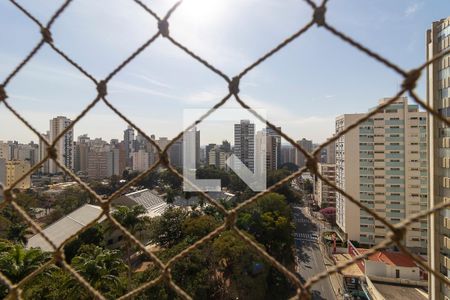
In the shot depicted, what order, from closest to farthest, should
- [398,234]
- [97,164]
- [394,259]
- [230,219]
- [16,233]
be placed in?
[398,234] → [230,219] → [16,233] → [394,259] → [97,164]

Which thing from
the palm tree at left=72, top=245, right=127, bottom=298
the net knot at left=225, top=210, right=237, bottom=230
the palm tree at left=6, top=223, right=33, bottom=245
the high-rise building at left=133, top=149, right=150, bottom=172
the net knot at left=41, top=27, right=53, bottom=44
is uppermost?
the net knot at left=41, top=27, right=53, bottom=44

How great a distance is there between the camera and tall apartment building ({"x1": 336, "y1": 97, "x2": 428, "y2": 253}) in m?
10.5

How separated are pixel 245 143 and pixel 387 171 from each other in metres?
5.31

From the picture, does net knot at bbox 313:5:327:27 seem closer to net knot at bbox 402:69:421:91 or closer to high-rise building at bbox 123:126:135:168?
→ net knot at bbox 402:69:421:91

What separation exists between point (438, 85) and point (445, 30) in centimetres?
58

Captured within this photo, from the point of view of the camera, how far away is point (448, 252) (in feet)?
10.9

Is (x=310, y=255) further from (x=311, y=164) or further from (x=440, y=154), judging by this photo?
(x=311, y=164)

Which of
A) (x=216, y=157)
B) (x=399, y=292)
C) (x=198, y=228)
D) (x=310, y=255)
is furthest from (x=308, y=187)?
(x=198, y=228)

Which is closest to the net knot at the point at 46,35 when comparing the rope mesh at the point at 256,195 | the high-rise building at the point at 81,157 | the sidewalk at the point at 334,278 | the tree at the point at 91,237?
the rope mesh at the point at 256,195

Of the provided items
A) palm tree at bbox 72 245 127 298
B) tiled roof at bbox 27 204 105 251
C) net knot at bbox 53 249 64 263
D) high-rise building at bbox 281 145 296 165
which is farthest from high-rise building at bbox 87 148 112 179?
net knot at bbox 53 249 64 263

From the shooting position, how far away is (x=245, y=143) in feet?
31.4

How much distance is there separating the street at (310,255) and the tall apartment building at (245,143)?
3.29 metres

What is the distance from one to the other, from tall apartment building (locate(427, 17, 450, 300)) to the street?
298cm

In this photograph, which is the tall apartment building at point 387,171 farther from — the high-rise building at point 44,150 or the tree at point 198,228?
the high-rise building at point 44,150
